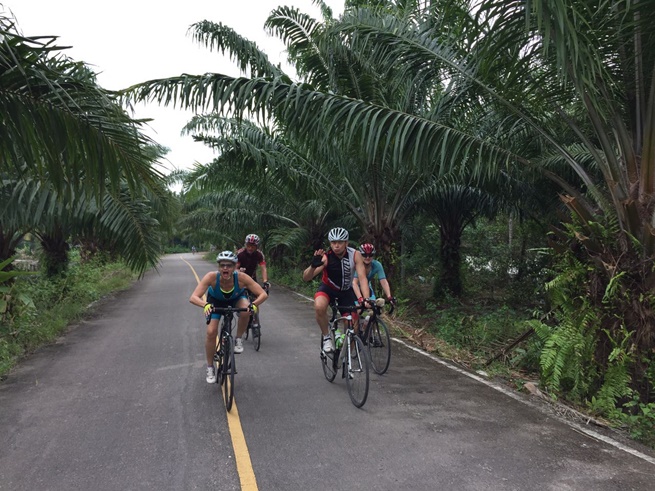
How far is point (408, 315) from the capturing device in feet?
37.9

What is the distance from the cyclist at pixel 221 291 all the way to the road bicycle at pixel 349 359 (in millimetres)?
1036

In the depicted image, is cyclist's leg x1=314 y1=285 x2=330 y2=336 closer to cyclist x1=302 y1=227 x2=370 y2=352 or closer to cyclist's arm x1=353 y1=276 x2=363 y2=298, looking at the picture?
cyclist x1=302 y1=227 x2=370 y2=352

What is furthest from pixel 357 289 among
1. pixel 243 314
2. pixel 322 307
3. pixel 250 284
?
pixel 243 314

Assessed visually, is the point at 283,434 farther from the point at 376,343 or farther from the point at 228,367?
the point at 376,343

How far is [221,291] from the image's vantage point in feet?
18.6

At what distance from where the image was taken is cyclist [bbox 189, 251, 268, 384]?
17.9ft

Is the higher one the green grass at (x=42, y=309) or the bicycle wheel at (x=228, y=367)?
the bicycle wheel at (x=228, y=367)

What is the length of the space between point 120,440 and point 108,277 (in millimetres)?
18832

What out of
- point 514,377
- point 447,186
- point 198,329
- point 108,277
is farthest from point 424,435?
point 108,277

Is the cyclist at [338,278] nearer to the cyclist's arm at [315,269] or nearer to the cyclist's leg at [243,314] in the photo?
the cyclist's arm at [315,269]

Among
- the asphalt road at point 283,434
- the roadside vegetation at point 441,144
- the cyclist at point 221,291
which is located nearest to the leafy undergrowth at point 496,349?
the roadside vegetation at point 441,144

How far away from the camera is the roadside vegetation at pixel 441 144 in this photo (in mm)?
4215

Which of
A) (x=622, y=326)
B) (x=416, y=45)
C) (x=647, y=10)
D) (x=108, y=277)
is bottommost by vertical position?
(x=108, y=277)

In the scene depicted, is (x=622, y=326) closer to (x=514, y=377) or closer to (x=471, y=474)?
(x=514, y=377)
